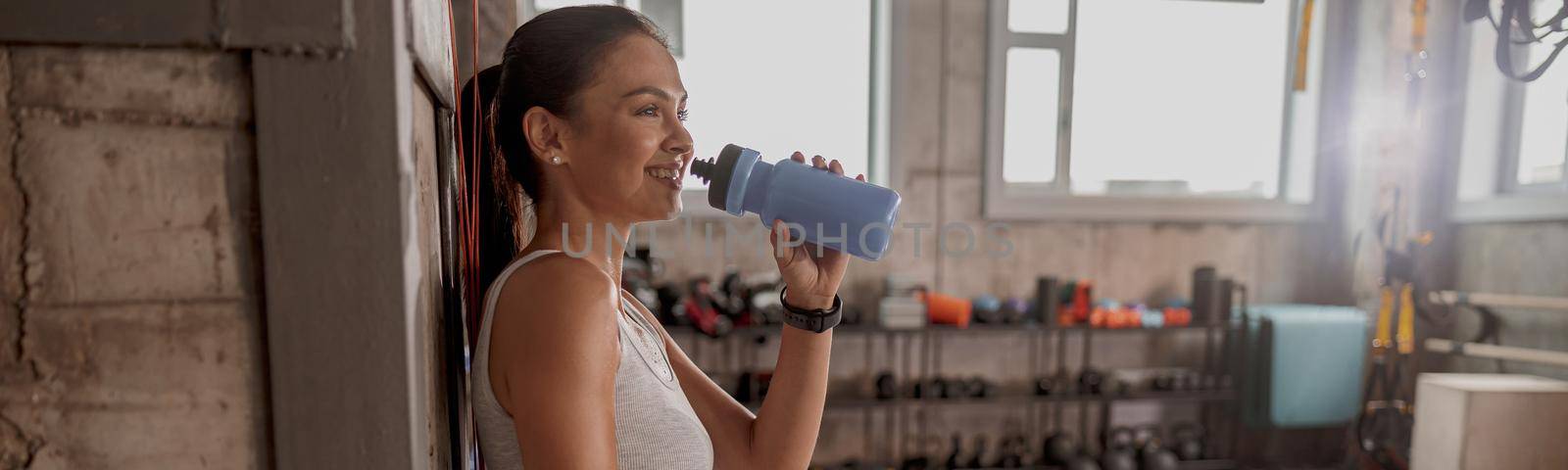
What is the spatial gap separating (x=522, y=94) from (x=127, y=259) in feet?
1.51

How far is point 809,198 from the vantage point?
97 centimetres

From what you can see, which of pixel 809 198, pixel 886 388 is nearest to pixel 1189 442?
pixel 886 388

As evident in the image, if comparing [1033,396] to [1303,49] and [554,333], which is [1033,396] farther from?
[554,333]

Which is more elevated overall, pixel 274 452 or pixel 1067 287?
pixel 274 452

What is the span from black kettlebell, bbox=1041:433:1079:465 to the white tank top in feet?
10.8

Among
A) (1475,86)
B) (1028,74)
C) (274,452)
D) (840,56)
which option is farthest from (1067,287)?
(274,452)

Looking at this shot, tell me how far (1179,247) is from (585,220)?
4.02m

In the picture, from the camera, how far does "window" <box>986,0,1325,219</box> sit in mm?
3951

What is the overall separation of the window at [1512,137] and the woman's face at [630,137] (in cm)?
443

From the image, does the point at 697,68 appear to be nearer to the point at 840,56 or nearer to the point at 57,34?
the point at 840,56

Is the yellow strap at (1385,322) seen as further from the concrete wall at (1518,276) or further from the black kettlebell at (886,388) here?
the black kettlebell at (886,388)

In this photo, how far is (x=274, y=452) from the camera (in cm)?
56

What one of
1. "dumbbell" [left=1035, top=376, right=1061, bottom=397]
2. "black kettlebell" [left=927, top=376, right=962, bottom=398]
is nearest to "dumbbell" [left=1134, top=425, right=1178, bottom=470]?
"dumbbell" [left=1035, top=376, right=1061, bottom=397]

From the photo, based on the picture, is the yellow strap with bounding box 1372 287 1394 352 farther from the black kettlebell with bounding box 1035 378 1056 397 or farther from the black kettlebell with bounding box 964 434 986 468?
the black kettlebell with bounding box 964 434 986 468
